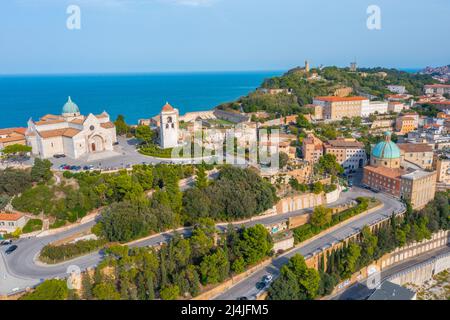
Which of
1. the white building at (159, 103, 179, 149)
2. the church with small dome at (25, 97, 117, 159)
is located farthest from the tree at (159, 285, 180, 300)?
the white building at (159, 103, 179, 149)

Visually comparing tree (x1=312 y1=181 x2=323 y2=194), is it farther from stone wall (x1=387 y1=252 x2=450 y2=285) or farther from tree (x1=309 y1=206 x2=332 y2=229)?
stone wall (x1=387 y1=252 x2=450 y2=285)

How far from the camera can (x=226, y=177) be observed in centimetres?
Answer: 3167

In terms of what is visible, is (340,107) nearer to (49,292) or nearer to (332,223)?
(332,223)

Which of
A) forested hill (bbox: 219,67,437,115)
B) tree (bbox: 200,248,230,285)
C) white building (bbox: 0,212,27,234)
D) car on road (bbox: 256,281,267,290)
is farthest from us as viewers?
forested hill (bbox: 219,67,437,115)

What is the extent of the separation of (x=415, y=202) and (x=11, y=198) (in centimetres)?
3620

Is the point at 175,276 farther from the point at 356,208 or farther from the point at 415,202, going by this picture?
the point at 415,202

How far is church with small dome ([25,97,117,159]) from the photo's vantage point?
1446 inches

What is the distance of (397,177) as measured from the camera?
3678 cm

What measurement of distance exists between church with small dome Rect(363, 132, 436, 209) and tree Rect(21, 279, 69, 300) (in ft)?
102

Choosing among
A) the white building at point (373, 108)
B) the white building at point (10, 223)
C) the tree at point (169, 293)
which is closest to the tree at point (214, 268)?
the tree at point (169, 293)

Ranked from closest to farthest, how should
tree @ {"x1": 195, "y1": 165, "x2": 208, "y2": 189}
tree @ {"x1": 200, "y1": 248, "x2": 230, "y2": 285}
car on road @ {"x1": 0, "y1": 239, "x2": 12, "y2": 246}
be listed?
tree @ {"x1": 200, "y1": 248, "x2": 230, "y2": 285}
car on road @ {"x1": 0, "y1": 239, "x2": 12, "y2": 246}
tree @ {"x1": 195, "y1": 165, "x2": 208, "y2": 189}

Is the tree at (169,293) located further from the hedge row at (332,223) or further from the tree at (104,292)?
the hedge row at (332,223)

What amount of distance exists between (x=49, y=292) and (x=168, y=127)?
24.2 meters

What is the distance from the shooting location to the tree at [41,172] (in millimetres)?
30000
